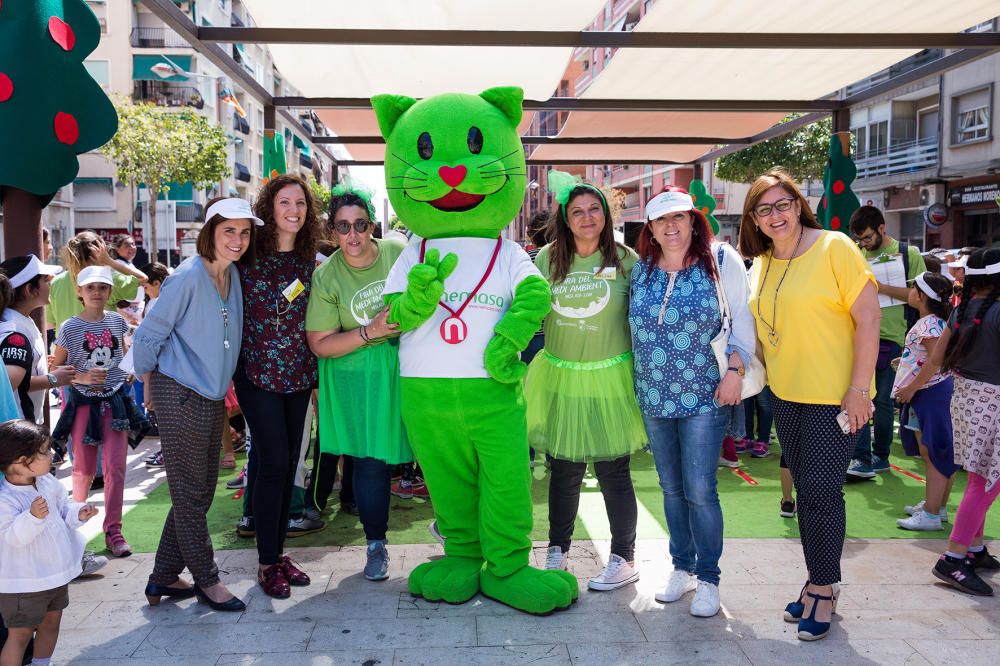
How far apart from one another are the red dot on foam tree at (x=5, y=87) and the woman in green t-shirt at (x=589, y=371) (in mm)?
2147

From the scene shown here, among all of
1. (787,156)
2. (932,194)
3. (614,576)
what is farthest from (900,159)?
(614,576)

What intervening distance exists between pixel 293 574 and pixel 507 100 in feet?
7.78

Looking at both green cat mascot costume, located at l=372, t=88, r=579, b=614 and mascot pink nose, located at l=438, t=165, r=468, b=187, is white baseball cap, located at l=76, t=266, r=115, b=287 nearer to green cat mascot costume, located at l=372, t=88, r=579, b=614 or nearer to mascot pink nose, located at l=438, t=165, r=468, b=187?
green cat mascot costume, located at l=372, t=88, r=579, b=614

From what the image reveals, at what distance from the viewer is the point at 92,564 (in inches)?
147

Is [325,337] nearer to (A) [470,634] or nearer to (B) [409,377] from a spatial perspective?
(B) [409,377]

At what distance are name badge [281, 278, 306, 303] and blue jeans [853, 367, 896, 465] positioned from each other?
3856 millimetres

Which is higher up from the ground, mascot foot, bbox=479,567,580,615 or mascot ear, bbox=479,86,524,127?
mascot ear, bbox=479,86,524,127

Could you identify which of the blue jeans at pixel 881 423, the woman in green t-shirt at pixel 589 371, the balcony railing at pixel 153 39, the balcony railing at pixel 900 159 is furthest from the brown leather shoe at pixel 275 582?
the balcony railing at pixel 153 39

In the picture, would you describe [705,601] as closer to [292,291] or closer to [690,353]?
[690,353]

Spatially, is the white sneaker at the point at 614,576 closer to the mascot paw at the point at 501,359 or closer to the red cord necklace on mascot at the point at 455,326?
the mascot paw at the point at 501,359

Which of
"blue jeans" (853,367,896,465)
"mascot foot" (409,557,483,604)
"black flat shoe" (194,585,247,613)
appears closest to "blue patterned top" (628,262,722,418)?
"mascot foot" (409,557,483,604)

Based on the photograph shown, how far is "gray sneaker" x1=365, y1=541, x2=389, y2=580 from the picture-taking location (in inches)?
145

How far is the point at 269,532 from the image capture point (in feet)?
11.6

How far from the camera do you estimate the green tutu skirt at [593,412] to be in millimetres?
3383
